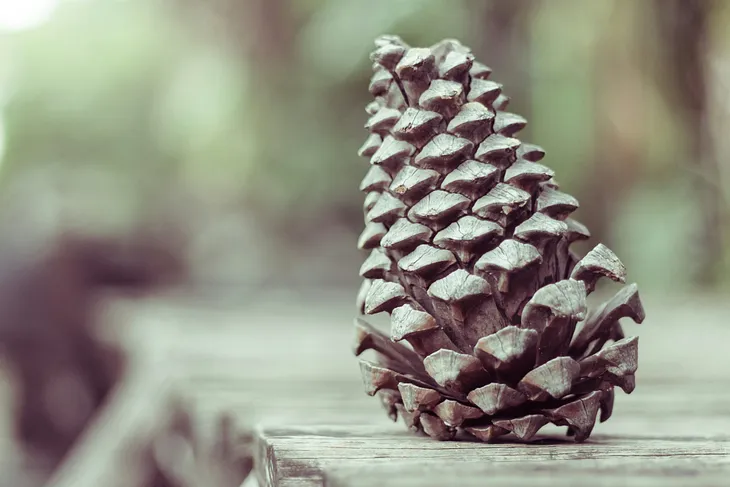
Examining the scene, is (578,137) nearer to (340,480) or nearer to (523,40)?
(523,40)

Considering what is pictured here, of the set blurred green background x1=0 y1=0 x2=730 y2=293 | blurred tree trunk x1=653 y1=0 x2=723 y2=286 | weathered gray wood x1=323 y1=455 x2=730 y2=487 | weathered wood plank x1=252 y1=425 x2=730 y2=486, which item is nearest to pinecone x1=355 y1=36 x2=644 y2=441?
weathered wood plank x1=252 y1=425 x2=730 y2=486

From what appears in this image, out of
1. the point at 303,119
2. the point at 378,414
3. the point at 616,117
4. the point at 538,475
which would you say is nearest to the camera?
the point at 538,475

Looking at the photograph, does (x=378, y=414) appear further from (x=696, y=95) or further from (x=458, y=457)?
(x=696, y=95)

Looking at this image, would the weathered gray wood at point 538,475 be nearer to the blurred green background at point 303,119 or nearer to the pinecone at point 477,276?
the pinecone at point 477,276

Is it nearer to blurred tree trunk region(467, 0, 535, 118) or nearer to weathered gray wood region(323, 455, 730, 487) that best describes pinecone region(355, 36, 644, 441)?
weathered gray wood region(323, 455, 730, 487)

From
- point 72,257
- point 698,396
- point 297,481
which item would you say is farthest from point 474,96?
point 72,257

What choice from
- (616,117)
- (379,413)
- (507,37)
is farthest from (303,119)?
(379,413)

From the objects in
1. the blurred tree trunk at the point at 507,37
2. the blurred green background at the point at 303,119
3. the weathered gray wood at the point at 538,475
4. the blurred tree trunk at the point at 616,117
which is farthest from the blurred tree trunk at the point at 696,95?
the weathered gray wood at the point at 538,475
